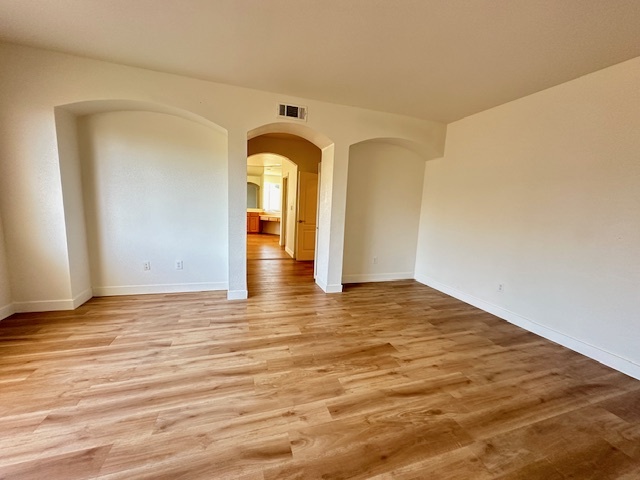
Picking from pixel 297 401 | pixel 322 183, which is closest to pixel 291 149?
pixel 322 183

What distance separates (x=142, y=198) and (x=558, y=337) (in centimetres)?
551

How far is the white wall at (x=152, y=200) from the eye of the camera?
332cm

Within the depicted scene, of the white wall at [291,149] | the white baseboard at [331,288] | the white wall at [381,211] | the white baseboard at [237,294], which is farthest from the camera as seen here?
the white wall at [291,149]

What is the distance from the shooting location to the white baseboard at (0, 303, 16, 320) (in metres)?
2.74

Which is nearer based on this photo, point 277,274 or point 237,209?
point 237,209

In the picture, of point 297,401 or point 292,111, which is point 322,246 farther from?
point 297,401

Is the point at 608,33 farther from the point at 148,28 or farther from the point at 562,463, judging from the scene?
the point at 148,28

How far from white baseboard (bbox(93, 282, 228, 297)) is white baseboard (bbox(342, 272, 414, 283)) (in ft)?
7.27

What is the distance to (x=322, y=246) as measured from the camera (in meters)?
4.30

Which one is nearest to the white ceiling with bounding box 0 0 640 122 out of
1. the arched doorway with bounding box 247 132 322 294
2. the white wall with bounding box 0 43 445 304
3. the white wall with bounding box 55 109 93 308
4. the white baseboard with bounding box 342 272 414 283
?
the white wall with bounding box 0 43 445 304

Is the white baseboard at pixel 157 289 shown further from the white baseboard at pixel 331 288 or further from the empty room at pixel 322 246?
the white baseboard at pixel 331 288

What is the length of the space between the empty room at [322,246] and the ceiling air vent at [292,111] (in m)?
0.09

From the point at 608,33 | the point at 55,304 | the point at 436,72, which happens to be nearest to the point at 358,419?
the point at 436,72

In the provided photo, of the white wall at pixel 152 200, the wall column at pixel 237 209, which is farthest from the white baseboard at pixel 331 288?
the white wall at pixel 152 200
